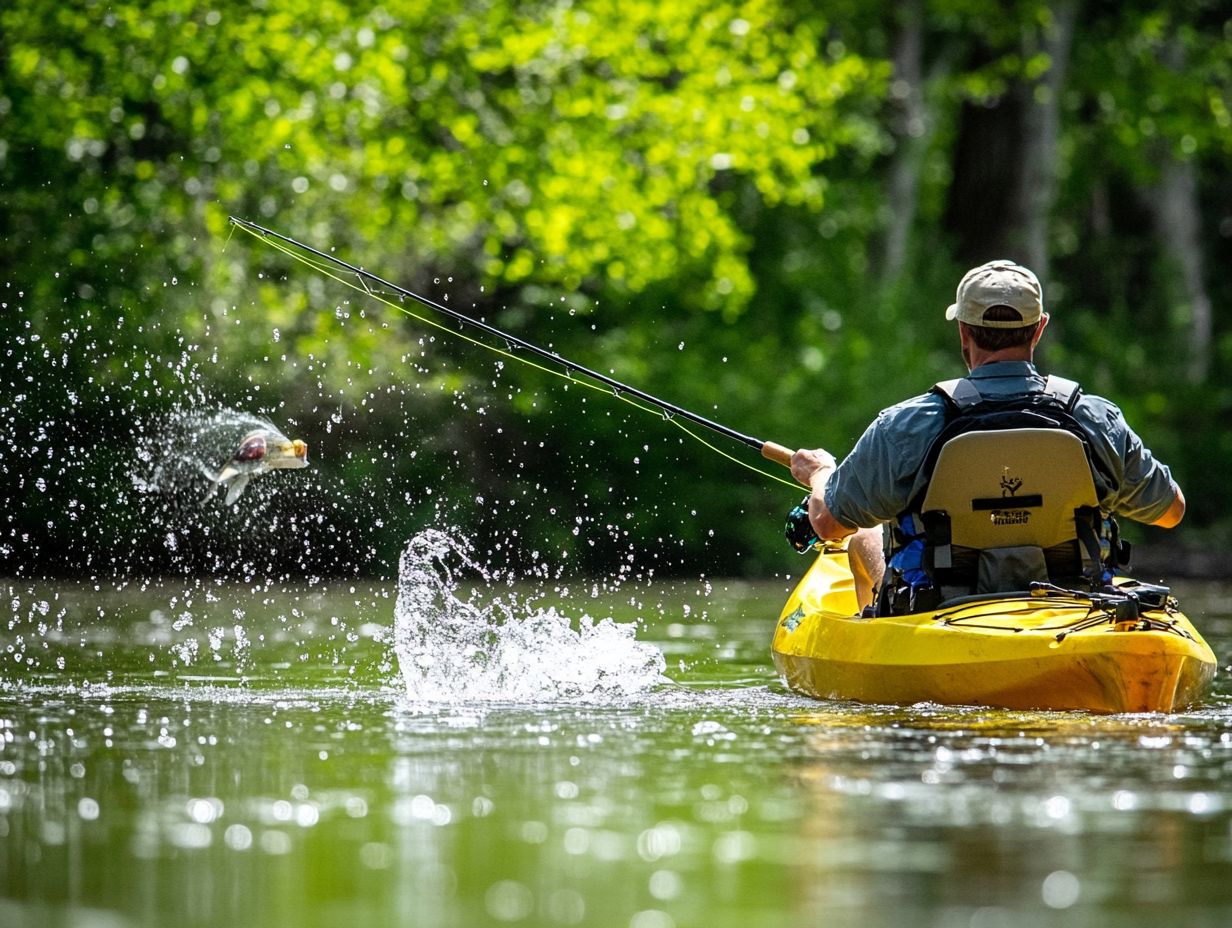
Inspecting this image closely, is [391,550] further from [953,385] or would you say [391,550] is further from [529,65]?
[953,385]

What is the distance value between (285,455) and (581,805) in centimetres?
386

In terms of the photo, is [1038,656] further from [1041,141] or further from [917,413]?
[1041,141]

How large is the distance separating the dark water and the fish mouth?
2.88 feet

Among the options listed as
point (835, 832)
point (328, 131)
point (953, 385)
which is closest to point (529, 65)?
point (328, 131)

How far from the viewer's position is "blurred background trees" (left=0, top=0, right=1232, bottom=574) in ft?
66.4

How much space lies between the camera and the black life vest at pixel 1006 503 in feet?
26.1

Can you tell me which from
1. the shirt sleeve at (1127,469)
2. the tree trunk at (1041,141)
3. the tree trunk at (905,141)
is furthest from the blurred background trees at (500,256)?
the shirt sleeve at (1127,469)

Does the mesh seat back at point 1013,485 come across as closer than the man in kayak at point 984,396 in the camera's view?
Yes

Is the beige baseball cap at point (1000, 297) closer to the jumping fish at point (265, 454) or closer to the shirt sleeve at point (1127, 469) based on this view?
the shirt sleeve at point (1127, 469)

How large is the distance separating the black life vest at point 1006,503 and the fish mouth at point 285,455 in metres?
2.49

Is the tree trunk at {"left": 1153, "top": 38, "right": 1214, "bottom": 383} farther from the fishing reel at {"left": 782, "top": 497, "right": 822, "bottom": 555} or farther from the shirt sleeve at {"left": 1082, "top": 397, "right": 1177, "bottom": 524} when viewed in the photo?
the shirt sleeve at {"left": 1082, "top": 397, "right": 1177, "bottom": 524}

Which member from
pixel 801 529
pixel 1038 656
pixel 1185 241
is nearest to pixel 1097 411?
pixel 1038 656

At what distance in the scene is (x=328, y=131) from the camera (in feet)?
71.8

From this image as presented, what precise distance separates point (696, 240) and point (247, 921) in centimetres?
1942
